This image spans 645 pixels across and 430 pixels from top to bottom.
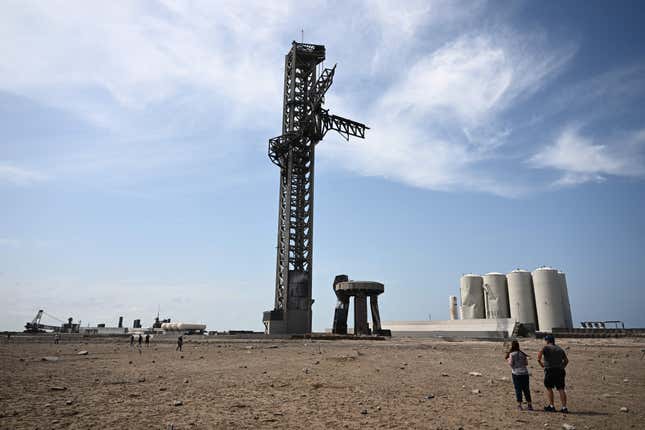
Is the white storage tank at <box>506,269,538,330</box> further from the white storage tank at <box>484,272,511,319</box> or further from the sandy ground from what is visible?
the sandy ground

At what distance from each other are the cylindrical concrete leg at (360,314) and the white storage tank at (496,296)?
96.7 feet

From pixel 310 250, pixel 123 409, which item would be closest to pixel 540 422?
pixel 123 409

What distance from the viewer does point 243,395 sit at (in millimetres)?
9195

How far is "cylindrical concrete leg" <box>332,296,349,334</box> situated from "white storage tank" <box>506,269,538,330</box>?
105ft

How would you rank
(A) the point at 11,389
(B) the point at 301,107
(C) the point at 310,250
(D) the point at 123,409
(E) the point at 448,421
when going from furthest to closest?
(B) the point at 301,107
(C) the point at 310,250
(A) the point at 11,389
(D) the point at 123,409
(E) the point at 448,421

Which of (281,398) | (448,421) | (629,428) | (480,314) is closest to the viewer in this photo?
(629,428)

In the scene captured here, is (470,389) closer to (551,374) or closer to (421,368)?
(551,374)

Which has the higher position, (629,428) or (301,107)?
(301,107)

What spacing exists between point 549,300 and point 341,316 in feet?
116

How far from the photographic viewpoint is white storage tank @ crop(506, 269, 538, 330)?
210 ft

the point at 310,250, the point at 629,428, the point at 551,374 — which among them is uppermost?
the point at 310,250

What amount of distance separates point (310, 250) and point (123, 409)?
45748 mm

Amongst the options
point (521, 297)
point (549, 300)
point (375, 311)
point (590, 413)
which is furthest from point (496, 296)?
point (590, 413)

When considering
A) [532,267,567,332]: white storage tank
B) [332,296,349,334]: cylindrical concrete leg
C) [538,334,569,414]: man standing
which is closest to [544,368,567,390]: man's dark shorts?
[538,334,569,414]: man standing
